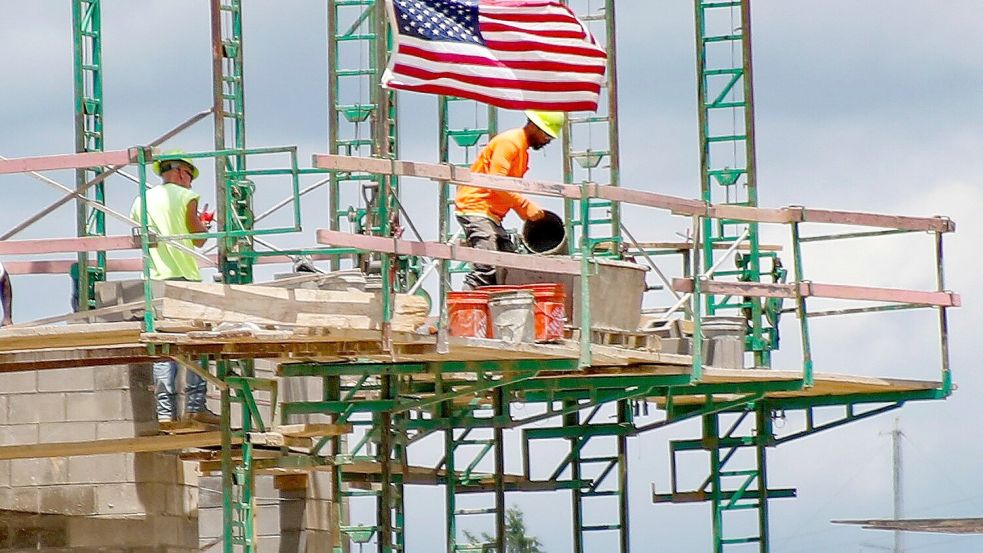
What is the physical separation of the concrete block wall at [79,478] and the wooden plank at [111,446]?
124 cm

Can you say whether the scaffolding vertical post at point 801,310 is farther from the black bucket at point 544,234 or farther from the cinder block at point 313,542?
the cinder block at point 313,542

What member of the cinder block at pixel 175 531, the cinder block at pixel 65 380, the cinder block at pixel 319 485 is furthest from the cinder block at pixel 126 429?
the cinder block at pixel 319 485

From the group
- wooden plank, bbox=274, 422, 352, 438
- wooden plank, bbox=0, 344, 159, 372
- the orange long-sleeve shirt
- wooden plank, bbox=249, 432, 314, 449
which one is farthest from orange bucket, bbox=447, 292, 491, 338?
wooden plank, bbox=0, 344, 159, 372

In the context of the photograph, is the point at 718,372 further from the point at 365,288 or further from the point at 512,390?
the point at 365,288

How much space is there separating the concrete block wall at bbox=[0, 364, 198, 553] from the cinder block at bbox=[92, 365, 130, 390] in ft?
0.03

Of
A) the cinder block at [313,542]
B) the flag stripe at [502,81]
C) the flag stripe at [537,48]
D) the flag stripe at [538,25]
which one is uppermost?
the flag stripe at [538,25]

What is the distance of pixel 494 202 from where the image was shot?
2427cm

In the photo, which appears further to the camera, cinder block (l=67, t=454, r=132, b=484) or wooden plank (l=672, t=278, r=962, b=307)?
cinder block (l=67, t=454, r=132, b=484)

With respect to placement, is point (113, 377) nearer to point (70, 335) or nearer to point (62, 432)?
point (62, 432)

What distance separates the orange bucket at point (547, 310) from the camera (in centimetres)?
2328

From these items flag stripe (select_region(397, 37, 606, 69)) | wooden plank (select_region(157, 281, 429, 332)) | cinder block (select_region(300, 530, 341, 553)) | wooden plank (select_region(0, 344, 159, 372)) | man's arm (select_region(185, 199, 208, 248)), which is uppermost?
flag stripe (select_region(397, 37, 606, 69))

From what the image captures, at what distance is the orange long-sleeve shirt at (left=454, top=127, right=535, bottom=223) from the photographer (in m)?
24.2

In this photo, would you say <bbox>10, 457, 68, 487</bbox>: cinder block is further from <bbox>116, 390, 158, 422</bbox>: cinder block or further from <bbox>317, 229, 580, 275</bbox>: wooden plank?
<bbox>317, 229, 580, 275</bbox>: wooden plank

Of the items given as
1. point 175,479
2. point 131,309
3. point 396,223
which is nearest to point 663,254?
point 396,223
